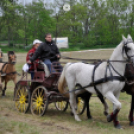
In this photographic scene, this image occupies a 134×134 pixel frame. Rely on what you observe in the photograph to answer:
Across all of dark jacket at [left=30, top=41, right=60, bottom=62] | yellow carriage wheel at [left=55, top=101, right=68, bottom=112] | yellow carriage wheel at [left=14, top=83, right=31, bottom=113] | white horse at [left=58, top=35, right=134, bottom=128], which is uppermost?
dark jacket at [left=30, top=41, right=60, bottom=62]

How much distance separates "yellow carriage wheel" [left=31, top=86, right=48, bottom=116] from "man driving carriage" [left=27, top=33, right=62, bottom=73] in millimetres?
613

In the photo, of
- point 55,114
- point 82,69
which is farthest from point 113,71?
point 55,114

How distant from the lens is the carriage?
7.35 m

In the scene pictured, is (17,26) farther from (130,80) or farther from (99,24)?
(130,80)

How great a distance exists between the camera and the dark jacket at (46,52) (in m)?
7.71

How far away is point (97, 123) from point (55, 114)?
168 centimetres

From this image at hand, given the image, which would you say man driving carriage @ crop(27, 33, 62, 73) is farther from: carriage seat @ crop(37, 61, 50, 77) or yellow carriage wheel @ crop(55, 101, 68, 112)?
yellow carriage wheel @ crop(55, 101, 68, 112)

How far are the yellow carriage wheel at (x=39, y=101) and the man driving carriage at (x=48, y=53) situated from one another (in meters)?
0.61

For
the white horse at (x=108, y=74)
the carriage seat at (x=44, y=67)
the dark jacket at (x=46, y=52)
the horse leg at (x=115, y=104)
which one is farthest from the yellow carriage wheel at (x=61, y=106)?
the horse leg at (x=115, y=104)

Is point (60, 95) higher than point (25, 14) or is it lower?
lower

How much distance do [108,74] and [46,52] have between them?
7.15 feet

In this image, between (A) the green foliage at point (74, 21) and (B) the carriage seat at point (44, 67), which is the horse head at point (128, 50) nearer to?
(B) the carriage seat at point (44, 67)

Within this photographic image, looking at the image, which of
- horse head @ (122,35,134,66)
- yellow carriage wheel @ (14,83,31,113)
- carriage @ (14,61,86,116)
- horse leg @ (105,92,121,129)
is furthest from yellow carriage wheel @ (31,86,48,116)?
horse head @ (122,35,134,66)

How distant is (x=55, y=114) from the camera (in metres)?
7.95
